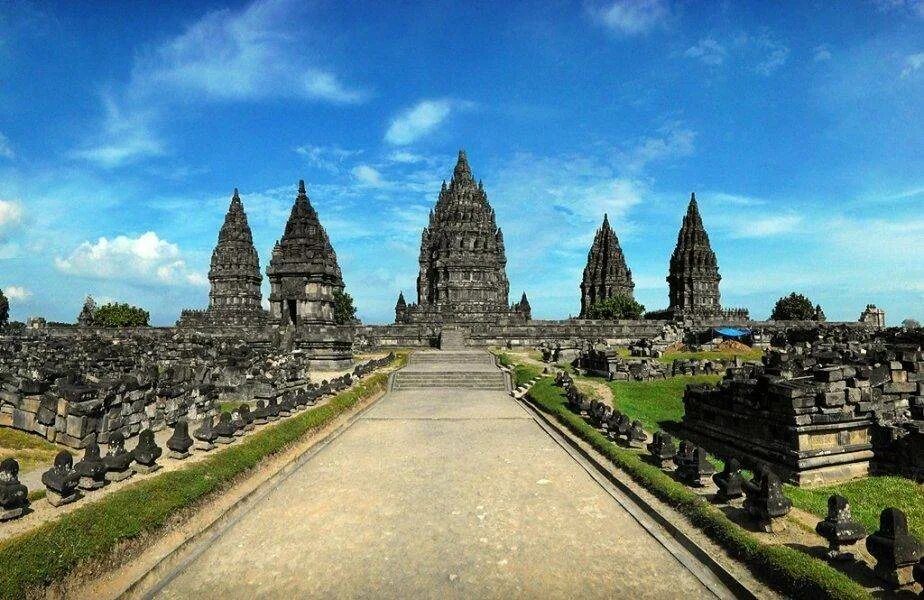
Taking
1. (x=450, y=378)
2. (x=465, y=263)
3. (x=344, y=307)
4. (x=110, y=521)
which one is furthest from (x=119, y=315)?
(x=110, y=521)

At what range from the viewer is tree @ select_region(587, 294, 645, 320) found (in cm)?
7144

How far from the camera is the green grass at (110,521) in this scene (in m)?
4.76

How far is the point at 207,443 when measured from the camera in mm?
9773

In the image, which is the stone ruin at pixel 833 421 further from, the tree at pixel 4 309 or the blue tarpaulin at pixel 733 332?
the tree at pixel 4 309

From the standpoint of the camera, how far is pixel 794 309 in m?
75.2

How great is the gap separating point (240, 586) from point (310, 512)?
208 cm

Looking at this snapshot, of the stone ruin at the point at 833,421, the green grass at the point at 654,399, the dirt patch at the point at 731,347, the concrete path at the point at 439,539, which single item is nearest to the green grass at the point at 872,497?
the stone ruin at the point at 833,421

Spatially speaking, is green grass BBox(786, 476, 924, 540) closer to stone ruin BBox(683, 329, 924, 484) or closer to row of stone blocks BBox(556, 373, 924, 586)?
stone ruin BBox(683, 329, 924, 484)

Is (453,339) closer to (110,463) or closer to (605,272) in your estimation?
(110,463)

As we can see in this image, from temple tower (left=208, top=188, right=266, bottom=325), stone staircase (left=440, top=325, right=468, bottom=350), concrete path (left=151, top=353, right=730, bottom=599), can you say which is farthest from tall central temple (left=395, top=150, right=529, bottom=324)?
concrete path (left=151, top=353, right=730, bottom=599)

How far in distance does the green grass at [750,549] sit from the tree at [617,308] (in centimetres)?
6381

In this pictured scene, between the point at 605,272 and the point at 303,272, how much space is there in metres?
59.6

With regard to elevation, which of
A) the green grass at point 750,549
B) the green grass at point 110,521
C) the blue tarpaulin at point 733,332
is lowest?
the green grass at point 750,549

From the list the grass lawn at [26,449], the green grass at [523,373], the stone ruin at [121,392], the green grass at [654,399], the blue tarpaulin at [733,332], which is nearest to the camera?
the grass lawn at [26,449]
